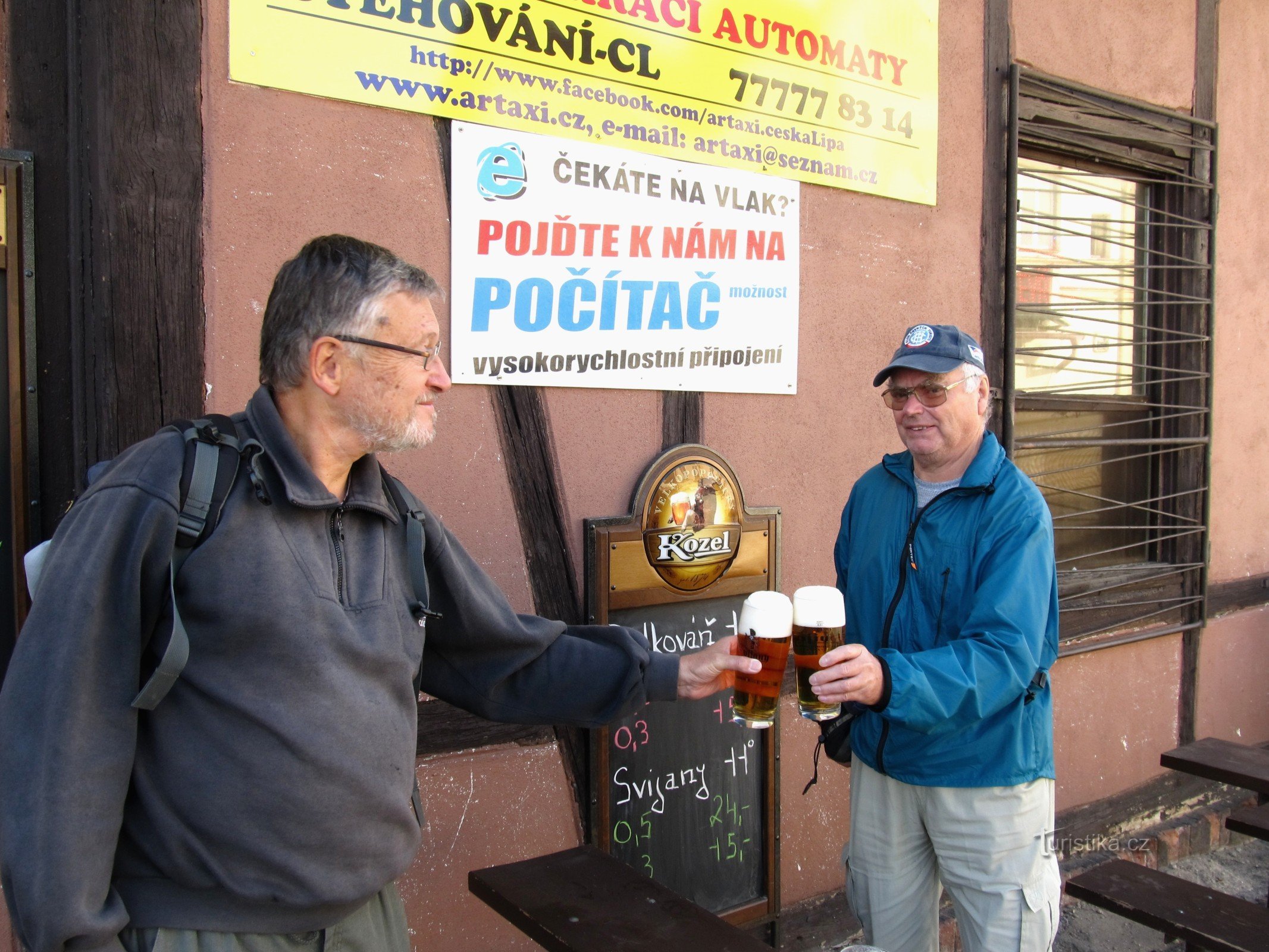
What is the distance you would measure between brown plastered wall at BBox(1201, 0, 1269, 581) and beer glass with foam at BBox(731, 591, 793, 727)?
3877mm

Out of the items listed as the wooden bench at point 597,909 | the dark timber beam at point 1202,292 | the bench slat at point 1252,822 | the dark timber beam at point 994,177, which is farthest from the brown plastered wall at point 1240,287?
the wooden bench at point 597,909

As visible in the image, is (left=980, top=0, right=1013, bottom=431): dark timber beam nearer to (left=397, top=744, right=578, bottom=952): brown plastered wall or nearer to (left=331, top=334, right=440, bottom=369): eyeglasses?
(left=397, top=744, right=578, bottom=952): brown plastered wall

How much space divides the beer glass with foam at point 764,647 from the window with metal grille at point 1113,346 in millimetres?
2400

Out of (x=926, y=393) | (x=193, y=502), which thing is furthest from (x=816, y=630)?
(x=193, y=502)

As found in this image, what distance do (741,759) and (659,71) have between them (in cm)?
223

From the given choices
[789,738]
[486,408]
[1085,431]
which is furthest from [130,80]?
[1085,431]

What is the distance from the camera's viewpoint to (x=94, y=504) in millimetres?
1410

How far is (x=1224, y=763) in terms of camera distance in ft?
11.8

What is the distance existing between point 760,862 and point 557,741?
94 centimetres

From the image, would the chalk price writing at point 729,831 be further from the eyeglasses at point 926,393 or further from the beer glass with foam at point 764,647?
the eyeglasses at point 926,393

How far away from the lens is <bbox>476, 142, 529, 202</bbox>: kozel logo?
2.72m

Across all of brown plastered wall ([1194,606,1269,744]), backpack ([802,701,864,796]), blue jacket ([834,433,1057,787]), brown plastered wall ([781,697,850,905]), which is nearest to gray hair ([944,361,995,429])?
blue jacket ([834,433,1057,787])

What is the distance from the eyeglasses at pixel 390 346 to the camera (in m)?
1.67

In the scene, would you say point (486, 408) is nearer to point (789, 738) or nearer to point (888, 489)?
point (888, 489)
